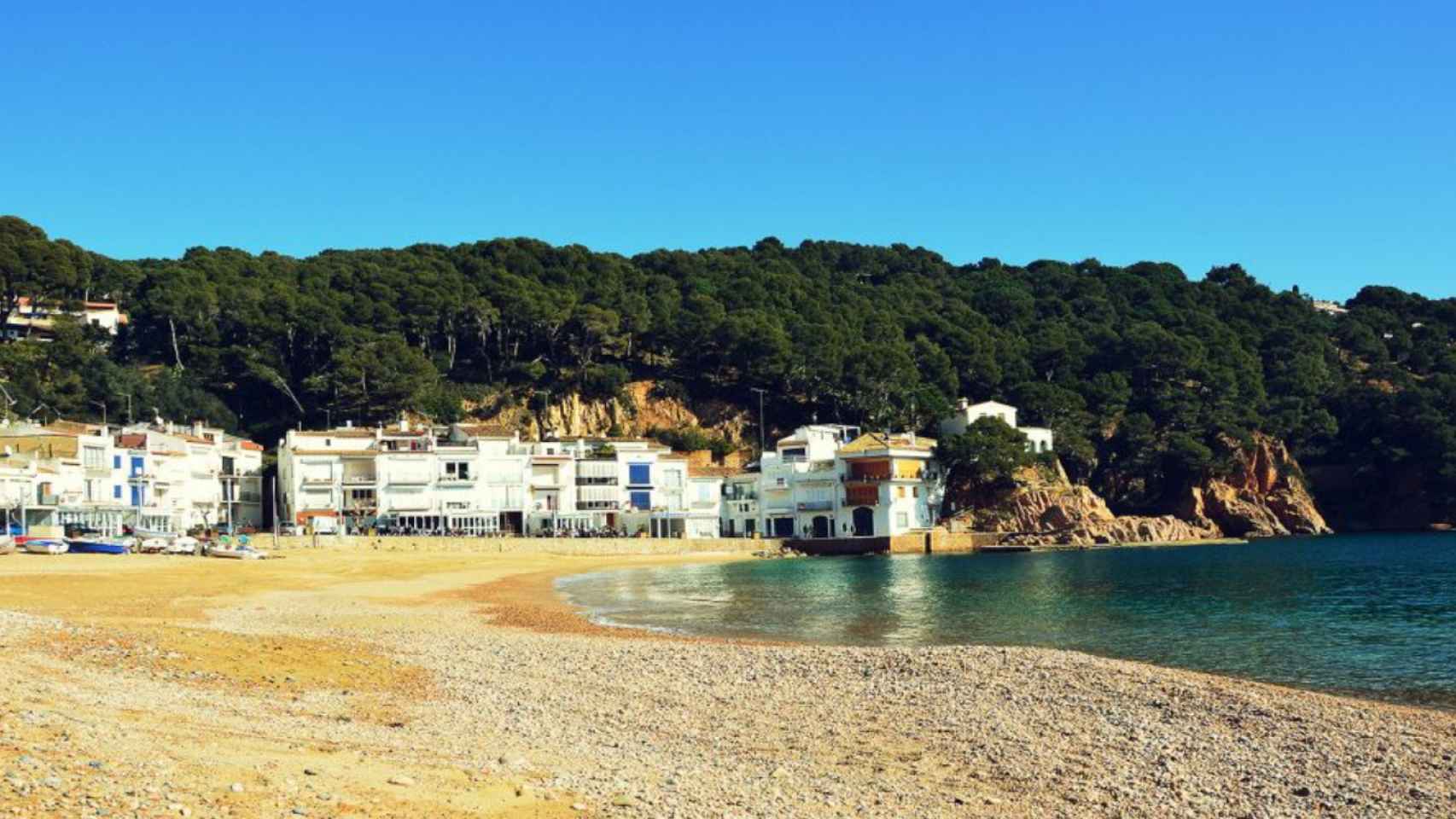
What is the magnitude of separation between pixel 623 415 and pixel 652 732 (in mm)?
87268

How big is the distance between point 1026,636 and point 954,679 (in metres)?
10.3

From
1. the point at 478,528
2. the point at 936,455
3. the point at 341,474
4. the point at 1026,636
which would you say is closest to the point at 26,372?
the point at 341,474

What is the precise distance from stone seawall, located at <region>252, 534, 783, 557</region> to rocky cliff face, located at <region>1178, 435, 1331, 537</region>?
130 ft

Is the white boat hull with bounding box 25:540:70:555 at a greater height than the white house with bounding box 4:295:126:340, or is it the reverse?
the white house with bounding box 4:295:126:340

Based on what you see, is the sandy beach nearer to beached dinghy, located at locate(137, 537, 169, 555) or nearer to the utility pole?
beached dinghy, located at locate(137, 537, 169, 555)

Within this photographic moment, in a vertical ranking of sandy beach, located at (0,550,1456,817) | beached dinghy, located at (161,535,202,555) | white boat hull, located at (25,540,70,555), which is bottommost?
sandy beach, located at (0,550,1456,817)

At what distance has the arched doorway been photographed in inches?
3679

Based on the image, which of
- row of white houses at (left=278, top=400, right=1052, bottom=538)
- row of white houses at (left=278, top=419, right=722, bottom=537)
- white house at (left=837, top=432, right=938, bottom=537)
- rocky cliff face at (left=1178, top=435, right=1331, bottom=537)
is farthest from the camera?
rocky cliff face at (left=1178, top=435, right=1331, bottom=537)

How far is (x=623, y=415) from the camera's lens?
10219cm

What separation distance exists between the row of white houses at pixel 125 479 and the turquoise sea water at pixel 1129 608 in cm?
2994

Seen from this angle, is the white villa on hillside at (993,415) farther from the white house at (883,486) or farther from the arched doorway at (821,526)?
the arched doorway at (821,526)

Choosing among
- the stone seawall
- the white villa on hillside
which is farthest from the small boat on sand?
the white villa on hillside

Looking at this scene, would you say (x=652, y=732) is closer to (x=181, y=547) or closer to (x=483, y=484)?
(x=181, y=547)

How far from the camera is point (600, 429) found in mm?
100938
